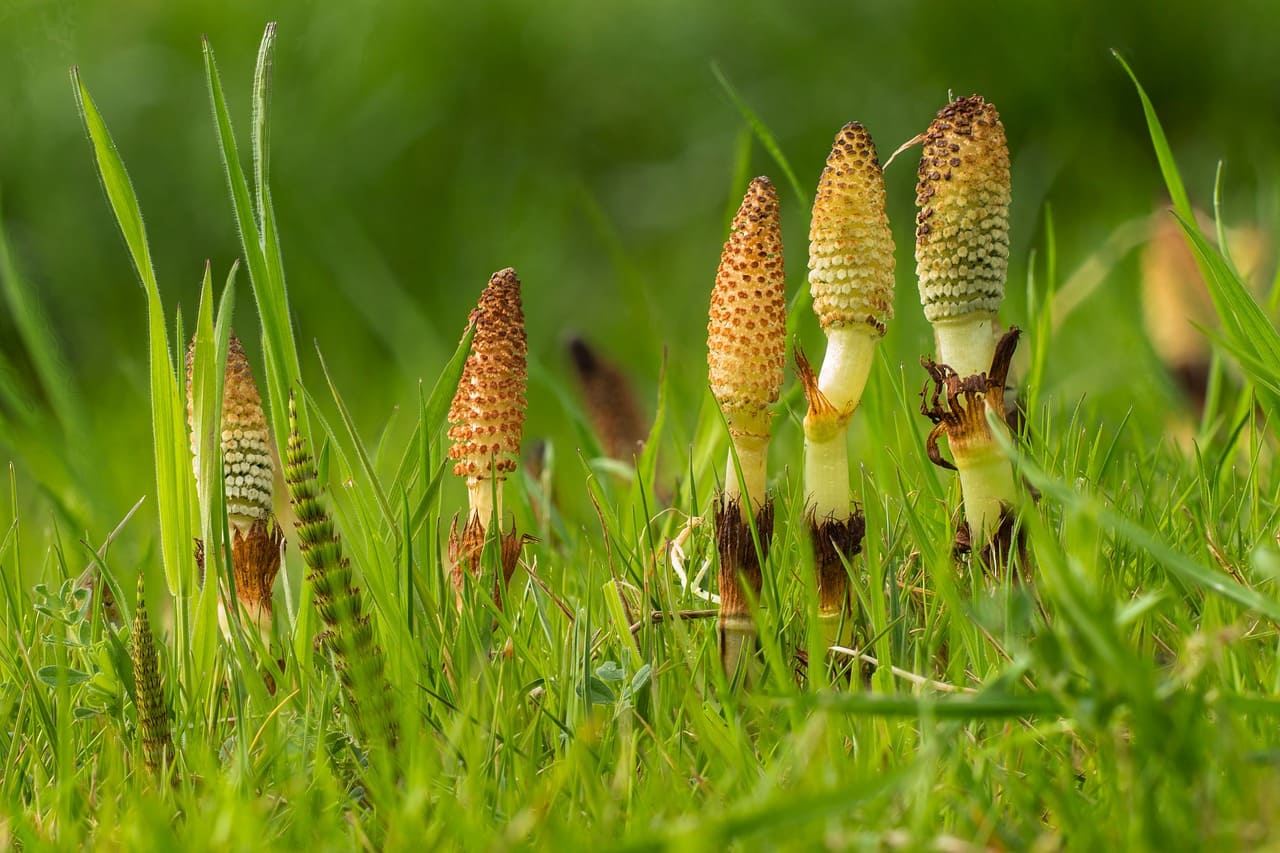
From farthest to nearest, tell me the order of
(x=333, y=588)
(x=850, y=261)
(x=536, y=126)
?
(x=536, y=126), (x=850, y=261), (x=333, y=588)

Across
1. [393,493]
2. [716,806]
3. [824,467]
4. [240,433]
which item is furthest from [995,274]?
[240,433]

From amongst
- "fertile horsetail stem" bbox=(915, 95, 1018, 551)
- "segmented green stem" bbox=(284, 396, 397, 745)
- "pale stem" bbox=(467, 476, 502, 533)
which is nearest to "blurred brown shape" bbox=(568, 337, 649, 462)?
"pale stem" bbox=(467, 476, 502, 533)

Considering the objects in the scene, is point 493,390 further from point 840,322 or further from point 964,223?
point 964,223

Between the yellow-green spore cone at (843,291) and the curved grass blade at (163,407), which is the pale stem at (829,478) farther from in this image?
the curved grass blade at (163,407)

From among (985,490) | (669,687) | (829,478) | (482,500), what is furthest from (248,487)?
(985,490)

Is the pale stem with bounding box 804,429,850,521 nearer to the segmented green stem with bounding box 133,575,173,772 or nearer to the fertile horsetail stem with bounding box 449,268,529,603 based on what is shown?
the fertile horsetail stem with bounding box 449,268,529,603

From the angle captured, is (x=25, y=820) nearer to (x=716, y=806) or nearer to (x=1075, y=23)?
(x=716, y=806)

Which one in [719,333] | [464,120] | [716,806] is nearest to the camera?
[716,806]
